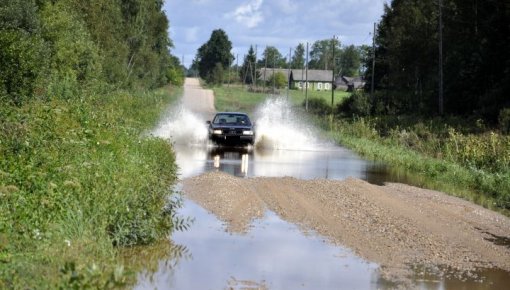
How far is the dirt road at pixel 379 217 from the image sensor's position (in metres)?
11.4

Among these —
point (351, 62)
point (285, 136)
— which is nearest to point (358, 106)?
point (285, 136)

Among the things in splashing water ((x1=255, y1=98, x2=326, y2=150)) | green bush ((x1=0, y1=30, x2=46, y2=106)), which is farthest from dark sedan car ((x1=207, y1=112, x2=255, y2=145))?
green bush ((x1=0, y1=30, x2=46, y2=106))

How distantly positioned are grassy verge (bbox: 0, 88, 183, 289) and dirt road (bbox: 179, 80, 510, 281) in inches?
64.9

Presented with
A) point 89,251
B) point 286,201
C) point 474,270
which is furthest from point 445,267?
point 286,201

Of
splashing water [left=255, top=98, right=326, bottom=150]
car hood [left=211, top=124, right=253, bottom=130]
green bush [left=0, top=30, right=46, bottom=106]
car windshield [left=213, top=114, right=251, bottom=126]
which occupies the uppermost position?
green bush [left=0, top=30, right=46, bottom=106]

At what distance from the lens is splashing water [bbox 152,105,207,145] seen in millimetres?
35281

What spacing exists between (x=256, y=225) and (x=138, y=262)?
3.72 m

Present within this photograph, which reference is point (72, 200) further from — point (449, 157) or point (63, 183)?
point (449, 157)

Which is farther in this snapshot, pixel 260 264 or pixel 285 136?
pixel 285 136

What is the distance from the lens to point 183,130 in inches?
1481

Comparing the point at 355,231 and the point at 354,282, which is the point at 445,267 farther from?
the point at 355,231

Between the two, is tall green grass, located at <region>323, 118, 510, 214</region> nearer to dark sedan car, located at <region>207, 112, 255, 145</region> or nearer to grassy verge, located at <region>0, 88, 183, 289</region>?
dark sedan car, located at <region>207, 112, 255, 145</region>

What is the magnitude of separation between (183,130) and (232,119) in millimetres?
4253

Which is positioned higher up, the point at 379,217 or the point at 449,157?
the point at 379,217
